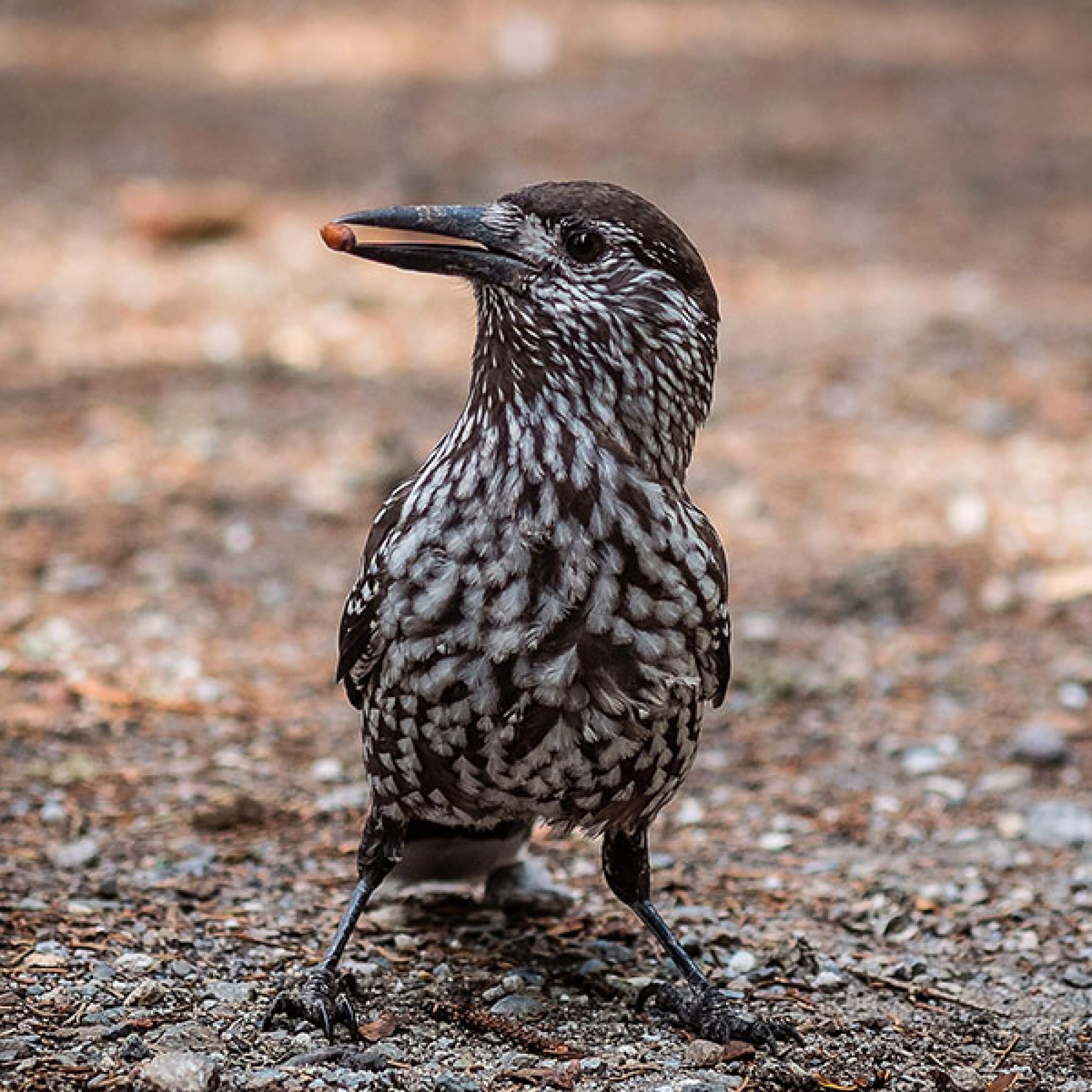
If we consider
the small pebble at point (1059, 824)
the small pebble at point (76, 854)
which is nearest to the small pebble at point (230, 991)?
the small pebble at point (76, 854)

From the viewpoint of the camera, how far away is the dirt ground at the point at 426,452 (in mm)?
3900

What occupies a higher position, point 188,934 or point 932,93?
point 932,93

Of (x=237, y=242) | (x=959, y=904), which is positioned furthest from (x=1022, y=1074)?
(x=237, y=242)

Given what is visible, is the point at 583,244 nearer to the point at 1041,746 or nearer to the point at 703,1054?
the point at 703,1054

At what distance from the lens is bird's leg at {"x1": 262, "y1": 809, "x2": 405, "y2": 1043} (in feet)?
12.0

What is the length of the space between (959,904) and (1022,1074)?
2.96 feet

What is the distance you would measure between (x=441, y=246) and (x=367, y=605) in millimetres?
780

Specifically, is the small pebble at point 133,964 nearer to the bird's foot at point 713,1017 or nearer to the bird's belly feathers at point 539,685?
the bird's belly feathers at point 539,685

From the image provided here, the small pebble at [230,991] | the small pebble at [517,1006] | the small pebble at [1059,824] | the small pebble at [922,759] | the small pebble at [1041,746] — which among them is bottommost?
the small pebble at [517,1006]

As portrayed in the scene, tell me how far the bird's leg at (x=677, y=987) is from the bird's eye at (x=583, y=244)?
1.28 meters

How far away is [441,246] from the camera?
11.9ft

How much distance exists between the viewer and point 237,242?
9648mm

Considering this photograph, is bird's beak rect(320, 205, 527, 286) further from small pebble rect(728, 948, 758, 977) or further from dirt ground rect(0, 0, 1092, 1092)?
small pebble rect(728, 948, 758, 977)

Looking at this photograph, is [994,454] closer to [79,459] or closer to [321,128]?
[79,459]
